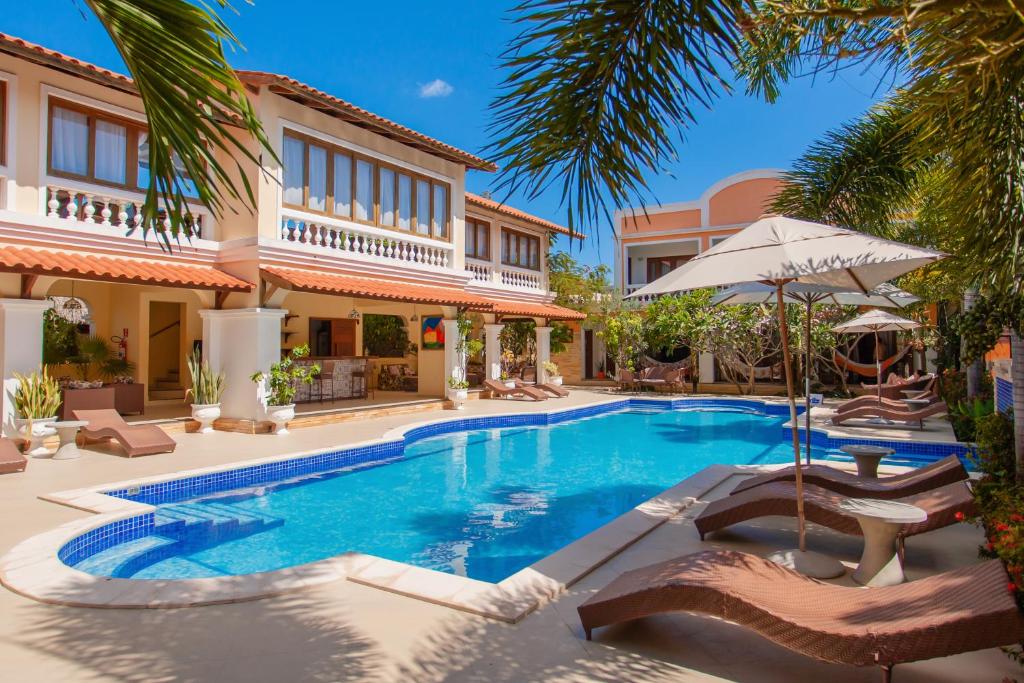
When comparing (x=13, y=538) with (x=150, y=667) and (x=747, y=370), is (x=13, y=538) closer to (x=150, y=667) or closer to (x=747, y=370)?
(x=150, y=667)

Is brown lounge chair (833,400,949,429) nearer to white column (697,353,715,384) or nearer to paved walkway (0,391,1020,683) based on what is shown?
paved walkway (0,391,1020,683)

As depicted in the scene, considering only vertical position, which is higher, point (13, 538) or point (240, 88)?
point (240, 88)

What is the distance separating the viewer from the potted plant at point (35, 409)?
34.8 feet

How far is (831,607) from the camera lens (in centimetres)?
375

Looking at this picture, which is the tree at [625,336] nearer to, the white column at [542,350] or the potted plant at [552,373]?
the potted plant at [552,373]

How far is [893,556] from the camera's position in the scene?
5.07 metres

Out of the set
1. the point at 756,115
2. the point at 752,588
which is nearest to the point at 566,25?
the point at 752,588

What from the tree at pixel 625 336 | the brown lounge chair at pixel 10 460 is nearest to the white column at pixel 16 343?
the brown lounge chair at pixel 10 460

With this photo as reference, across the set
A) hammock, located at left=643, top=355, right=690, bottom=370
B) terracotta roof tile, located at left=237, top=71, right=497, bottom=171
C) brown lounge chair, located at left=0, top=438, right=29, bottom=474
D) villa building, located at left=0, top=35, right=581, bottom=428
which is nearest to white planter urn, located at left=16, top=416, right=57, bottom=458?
villa building, located at left=0, top=35, right=581, bottom=428

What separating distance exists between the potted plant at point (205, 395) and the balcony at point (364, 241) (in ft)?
11.0

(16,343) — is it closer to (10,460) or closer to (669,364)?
(10,460)

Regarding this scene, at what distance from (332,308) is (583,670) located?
19.3 meters

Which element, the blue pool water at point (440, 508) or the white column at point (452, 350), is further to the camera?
the white column at point (452, 350)

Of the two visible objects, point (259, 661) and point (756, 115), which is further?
point (756, 115)
